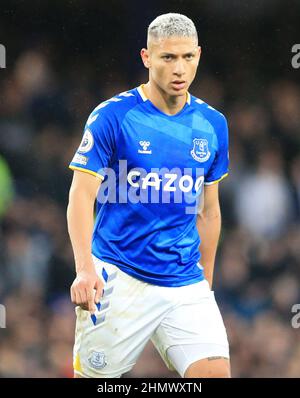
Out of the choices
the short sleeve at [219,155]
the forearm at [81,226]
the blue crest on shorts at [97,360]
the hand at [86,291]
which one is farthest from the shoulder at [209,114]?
the blue crest on shorts at [97,360]

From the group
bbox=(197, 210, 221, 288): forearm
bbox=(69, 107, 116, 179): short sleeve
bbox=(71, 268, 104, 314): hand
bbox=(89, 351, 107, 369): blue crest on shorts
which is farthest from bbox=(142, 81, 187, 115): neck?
bbox=(89, 351, 107, 369): blue crest on shorts

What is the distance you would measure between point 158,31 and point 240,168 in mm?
4262

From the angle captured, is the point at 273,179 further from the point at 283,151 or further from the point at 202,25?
the point at 202,25

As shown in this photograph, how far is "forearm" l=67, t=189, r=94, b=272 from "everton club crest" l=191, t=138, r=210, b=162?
2.09 ft

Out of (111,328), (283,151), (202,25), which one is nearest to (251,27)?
(202,25)

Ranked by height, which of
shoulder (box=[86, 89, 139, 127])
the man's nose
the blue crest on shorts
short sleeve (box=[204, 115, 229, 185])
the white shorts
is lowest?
the blue crest on shorts

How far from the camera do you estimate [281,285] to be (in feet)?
28.3

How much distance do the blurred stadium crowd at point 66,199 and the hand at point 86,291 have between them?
324cm

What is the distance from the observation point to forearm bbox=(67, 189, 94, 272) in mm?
4473

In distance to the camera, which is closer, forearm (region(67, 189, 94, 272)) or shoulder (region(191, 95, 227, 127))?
forearm (region(67, 189, 94, 272))

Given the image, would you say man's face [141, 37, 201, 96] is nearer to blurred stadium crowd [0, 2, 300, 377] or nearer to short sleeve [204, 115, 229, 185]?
short sleeve [204, 115, 229, 185]

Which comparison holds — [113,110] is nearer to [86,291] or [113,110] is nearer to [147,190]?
[147,190]

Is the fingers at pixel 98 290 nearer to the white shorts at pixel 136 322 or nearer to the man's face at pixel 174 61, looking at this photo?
the white shorts at pixel 136 322

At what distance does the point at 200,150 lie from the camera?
193 inches
